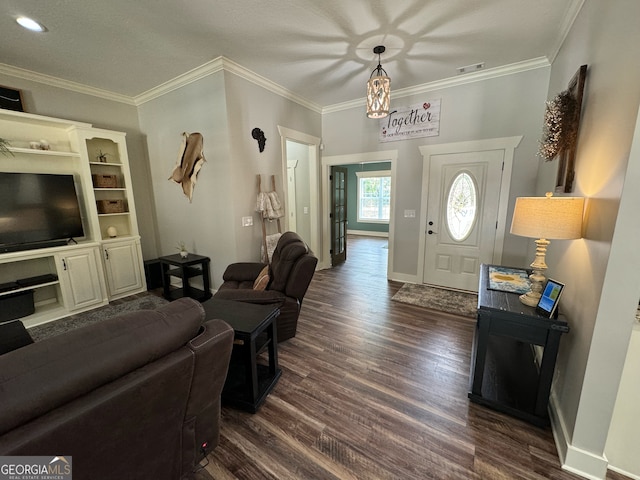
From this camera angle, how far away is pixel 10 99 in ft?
9.51

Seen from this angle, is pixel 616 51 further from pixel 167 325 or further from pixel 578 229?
pixel 167 325

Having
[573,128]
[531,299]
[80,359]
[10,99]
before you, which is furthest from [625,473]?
[10,99]

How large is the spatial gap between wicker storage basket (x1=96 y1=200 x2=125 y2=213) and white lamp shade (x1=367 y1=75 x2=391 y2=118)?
12.1 ft

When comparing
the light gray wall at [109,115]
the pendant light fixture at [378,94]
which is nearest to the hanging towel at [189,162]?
the light gray wall at [109,115]

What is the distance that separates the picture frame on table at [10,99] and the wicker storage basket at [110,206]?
1.24m

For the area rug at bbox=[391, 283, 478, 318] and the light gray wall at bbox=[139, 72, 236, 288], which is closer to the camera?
the light gray wall at bbox=[139, 72, 236, 288]

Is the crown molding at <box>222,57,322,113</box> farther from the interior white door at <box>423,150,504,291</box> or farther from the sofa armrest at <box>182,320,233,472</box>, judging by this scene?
the sofa armrest at <box>182,320,233,472</box>

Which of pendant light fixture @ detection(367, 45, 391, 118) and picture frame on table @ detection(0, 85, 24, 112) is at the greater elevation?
picture frame on table @ detection(0, 85, 24, 112)

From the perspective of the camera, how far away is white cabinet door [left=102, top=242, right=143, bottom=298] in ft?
11.5

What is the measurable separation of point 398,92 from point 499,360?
11.7 feet

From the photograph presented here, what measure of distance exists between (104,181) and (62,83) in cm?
126

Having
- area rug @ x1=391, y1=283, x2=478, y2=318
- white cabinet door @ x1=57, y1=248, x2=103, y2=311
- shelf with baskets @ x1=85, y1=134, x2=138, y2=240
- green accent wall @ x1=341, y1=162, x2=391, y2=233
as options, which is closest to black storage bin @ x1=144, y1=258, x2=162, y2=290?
shelf with baskets @ x1=85, y1=134, x2=138, y2=240

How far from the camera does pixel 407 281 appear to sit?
4.17m

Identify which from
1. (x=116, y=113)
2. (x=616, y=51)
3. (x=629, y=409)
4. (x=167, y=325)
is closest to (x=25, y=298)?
(x=116, y=113)
